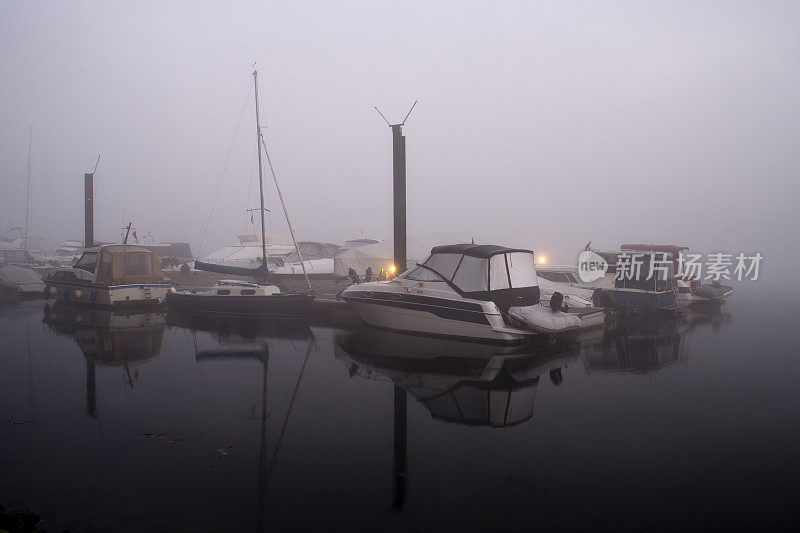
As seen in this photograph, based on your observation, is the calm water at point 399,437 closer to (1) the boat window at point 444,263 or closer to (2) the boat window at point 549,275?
(1) the boat window at point 444,263

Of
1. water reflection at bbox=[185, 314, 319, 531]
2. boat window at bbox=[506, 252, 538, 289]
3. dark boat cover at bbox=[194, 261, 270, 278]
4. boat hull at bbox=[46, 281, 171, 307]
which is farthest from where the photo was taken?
boat hull at bbox=[46, 281, 171, 307]

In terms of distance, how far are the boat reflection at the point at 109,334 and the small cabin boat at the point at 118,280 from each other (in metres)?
0.60

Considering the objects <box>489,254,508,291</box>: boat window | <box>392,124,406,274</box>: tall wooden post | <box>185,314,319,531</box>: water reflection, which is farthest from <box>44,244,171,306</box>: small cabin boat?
<box>489,254,508,291</box>: boat window

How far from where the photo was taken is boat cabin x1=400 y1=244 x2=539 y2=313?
39.3 ft

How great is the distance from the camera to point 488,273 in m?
11.9

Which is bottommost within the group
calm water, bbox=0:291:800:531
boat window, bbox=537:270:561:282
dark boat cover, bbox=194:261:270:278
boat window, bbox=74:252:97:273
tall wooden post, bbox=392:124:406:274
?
calm water, bbox=0:291:800:531

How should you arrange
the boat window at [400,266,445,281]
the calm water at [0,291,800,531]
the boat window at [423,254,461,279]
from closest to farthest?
1. the calm water at [0,291,800,531]
2. the boat window at [423,254,461,279]
3. the boat window at [400,266,445,281]

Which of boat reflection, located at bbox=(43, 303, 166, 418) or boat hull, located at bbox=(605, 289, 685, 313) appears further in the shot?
boat hull, located at bbox=(605, 289, 685, 313)

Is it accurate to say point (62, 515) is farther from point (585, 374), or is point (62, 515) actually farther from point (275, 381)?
point (585, 374)

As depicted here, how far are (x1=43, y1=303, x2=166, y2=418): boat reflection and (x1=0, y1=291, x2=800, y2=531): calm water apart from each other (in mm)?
127

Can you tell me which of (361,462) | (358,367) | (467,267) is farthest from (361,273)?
(361,462)

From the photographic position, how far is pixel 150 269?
21.1 meters

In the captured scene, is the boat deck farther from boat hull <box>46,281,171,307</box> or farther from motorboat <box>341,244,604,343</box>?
boat hull <box>46,281,171,307</box>

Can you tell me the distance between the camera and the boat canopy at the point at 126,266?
20.1m
